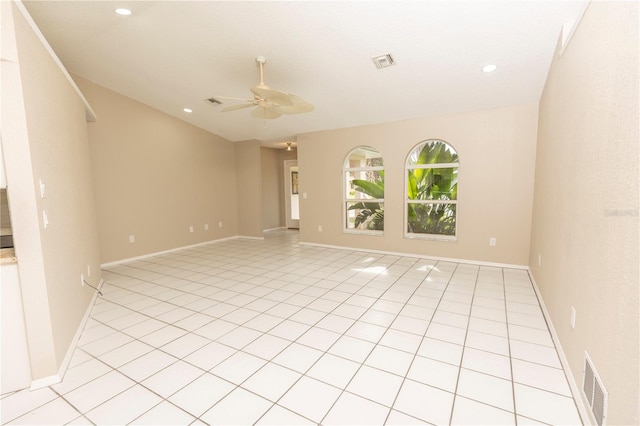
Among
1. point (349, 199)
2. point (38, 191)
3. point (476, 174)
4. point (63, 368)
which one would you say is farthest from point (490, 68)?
point (63, 368)

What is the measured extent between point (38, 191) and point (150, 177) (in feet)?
12.2

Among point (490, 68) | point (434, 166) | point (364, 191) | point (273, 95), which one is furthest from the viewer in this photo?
point (364, 191)

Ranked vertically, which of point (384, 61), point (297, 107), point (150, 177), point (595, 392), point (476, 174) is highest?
point (384, 61)

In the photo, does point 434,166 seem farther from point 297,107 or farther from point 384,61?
point 297,107

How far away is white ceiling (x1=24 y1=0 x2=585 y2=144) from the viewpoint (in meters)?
2.43

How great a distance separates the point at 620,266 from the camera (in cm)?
115

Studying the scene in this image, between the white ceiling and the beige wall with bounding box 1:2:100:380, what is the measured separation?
41.7 inches

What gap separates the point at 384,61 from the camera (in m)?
3.13

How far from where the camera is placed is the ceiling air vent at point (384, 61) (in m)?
3.06

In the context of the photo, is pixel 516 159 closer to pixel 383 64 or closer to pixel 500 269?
pixel 500 269

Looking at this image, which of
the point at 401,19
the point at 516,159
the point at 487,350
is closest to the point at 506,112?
the point at 516,159

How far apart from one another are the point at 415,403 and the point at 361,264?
118 inches

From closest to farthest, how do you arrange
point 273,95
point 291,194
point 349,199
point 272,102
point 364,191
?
point 273,95, point 272,102, point 364,191, point 349,199, point 291,194

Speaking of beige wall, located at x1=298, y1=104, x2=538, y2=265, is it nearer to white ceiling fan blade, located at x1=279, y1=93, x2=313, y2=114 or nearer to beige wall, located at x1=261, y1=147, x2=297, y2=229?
white ceiling fan blade, located at x1=279, y1=93, x2=313, y2=114
